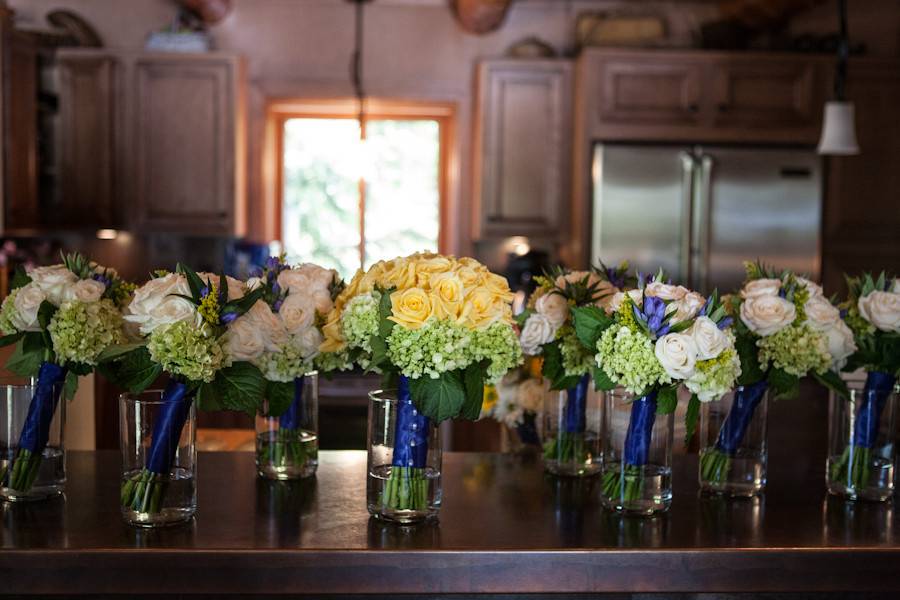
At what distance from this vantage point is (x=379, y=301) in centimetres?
147

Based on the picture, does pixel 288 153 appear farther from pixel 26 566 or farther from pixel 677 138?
pixel 26 566

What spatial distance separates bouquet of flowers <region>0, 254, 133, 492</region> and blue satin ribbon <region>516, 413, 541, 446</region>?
0.84 m

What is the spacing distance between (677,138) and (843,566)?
3.73 meters

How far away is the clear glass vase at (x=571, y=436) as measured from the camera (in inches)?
Result: 70.4

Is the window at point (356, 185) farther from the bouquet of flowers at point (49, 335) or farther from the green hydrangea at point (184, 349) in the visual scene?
the green hydrangea at point (184, 349)

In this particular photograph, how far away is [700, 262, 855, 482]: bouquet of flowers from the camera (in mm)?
1619

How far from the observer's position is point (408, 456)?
1.50 meters

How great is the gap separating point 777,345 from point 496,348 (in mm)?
481

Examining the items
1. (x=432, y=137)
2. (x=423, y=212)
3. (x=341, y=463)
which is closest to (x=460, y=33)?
(x=432, y=137)

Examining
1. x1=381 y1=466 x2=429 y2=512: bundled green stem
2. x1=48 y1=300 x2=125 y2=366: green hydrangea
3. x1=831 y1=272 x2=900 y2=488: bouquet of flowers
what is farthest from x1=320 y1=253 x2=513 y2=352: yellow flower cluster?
x1=831 y1=272 x2=900 y2=488: bouquet of flowers

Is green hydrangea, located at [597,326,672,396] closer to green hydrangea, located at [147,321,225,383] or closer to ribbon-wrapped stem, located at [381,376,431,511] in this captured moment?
ribbon-wrapped stem, located at [381,376,431,511]

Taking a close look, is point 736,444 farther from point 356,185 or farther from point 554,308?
point 356,185

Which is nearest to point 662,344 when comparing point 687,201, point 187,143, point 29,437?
point 29,437

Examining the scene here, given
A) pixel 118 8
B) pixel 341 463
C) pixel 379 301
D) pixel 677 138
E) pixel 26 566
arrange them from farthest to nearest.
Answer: pixel 118 8 → pixel 677 138 → pixel 341 463 → pixel 379 301 → pixel 26 566
